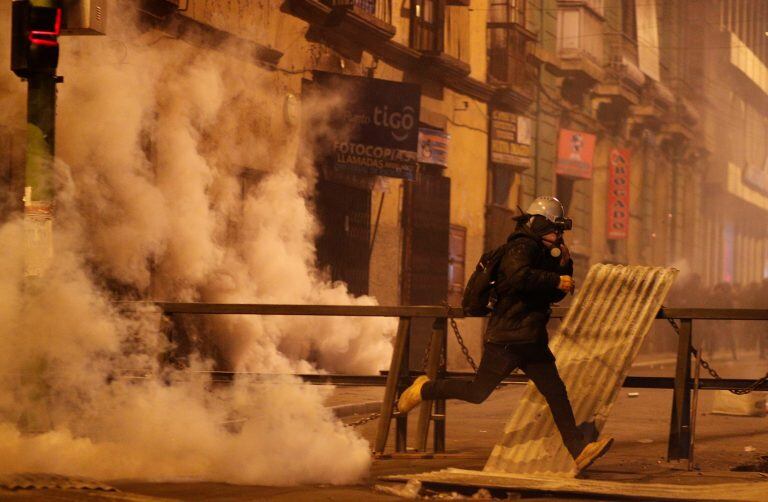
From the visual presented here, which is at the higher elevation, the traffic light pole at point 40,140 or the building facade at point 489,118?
the building facade at point 489,118

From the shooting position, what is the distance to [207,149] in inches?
663

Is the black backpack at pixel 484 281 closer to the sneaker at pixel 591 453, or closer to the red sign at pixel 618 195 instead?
the sneaker at pixel 591 453

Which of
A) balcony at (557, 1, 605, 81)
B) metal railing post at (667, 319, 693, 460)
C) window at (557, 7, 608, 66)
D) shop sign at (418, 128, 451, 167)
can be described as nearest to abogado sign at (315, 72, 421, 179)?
shop sign at (418, 128, 451, 167)

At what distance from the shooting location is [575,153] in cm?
3112

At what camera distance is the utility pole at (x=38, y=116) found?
8422 mm

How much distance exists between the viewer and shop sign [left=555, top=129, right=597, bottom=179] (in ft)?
101

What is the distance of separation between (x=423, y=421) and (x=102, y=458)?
8.37 ft

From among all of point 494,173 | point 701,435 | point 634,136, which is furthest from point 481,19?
point 701,435

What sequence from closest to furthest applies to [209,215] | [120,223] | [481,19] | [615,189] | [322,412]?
[322,412]
[120,223]
[209,215]
[481,19]
[615,189]

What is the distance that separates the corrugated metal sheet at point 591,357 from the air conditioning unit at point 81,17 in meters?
3.64

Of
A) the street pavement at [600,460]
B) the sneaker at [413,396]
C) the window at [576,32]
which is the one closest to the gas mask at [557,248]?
the sneaker at [413,396]

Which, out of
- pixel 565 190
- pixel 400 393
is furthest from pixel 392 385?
pixel 565 190

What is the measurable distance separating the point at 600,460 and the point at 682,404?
797mm

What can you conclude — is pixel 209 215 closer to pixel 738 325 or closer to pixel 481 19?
pixel 481 19
